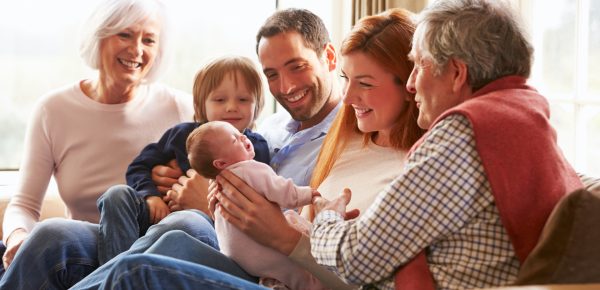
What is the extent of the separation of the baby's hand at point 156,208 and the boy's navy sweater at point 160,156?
0.09 feet

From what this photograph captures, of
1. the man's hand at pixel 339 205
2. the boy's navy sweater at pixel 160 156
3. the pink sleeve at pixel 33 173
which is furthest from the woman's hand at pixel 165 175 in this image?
the man's hand at pixel 339 205

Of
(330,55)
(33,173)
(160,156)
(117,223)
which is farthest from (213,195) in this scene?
(33,173)

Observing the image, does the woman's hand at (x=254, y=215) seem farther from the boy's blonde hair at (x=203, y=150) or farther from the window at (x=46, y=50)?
the window at (x=46, y=50)

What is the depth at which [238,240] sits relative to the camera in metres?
2.41

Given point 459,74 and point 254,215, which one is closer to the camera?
point 459,74

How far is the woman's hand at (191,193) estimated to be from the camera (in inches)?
119

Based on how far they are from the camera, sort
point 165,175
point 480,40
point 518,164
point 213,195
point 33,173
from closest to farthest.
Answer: point 518,164 < point 480,40 < point 213,195 < point 165,175 < point 33,173

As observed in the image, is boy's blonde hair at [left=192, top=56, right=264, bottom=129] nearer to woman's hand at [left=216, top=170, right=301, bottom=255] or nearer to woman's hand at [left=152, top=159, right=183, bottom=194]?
woman's hand at [left=152, top=159, right=183, bottom=194]

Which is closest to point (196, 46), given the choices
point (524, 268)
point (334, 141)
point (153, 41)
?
point (153, 41)

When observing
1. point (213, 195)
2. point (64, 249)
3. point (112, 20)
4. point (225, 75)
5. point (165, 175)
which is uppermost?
point (112, 20)

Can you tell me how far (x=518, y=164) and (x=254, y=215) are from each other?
82 cm

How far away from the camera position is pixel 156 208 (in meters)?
3.03

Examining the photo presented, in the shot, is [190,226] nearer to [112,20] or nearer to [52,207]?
[112,20]

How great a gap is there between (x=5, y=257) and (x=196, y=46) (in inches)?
72.7
